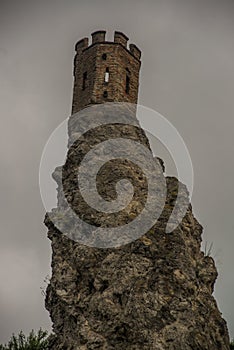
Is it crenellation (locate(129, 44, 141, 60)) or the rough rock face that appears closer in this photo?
the rough rock face

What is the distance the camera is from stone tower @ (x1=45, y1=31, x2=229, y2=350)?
2422cm

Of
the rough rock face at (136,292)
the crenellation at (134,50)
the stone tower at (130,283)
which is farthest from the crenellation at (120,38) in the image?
the rough rock face at (136,292)

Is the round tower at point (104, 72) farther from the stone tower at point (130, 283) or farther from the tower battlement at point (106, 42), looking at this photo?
the stone tower at point (130, 283)

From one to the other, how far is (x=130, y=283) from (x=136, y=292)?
1.75 ft

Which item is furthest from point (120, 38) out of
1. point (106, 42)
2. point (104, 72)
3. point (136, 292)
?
point (136, 292)

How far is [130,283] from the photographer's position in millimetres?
25234

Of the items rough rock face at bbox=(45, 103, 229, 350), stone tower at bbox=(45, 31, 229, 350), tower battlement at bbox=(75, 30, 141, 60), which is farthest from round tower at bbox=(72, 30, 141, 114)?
rough rock face at bbox=(45, 103, 229, 350)

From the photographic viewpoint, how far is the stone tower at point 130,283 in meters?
24.2

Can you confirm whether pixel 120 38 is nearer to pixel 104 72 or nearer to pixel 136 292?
pixel 104 72

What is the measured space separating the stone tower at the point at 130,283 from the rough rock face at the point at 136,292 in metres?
0.04

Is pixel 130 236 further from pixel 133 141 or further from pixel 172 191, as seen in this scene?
pixel 133 141

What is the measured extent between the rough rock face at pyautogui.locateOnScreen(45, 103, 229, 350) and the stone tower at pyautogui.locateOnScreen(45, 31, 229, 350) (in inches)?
1.8

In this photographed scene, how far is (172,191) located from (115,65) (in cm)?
909

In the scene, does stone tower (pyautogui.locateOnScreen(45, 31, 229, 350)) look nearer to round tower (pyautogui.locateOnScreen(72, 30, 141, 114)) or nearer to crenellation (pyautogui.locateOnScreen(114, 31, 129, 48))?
round tower (pyautogui.locateOnScreen(72, 30, 141, 114))
